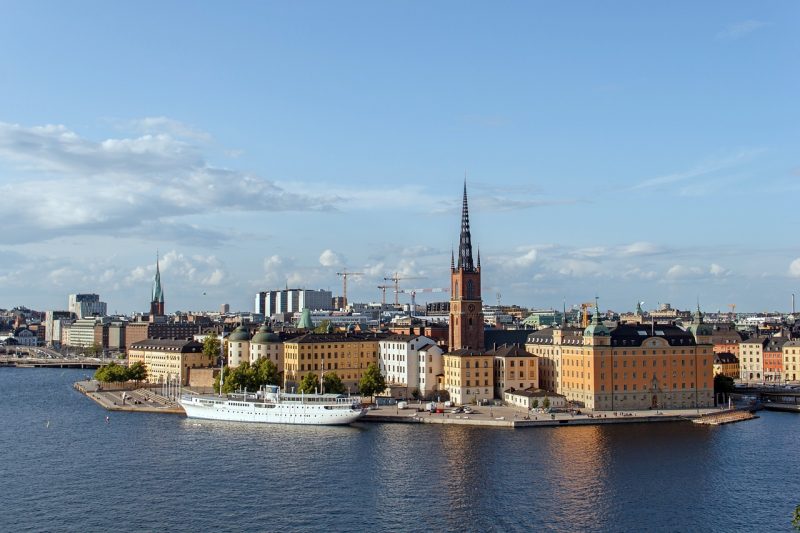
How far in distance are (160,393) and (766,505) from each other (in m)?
95.5

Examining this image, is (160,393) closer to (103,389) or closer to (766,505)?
(103,389)

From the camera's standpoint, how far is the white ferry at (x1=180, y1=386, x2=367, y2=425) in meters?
98.5

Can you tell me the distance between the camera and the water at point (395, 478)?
5684cm

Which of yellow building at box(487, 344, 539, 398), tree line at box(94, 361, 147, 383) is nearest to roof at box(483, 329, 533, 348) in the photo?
yellow building at box(487, 344, 539, 398)

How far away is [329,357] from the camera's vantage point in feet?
408

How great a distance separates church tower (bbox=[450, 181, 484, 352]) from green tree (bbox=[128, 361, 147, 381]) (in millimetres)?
54117

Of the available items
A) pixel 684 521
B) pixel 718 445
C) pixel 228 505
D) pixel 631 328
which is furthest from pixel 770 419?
pixel 228 505

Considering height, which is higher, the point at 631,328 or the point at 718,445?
the point at 631,328

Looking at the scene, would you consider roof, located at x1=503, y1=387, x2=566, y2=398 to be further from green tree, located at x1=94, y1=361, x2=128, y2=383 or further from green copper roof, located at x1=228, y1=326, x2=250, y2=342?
green tree, located at x1=94, y1=361, x2=128, y2=383

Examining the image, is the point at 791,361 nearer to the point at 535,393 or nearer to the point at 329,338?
the point at 535,393

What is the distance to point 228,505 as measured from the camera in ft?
195

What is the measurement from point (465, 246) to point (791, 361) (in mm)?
62576

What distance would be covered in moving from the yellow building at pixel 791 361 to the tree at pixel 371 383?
239 feet

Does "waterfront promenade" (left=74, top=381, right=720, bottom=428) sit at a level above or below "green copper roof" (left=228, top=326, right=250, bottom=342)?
below
